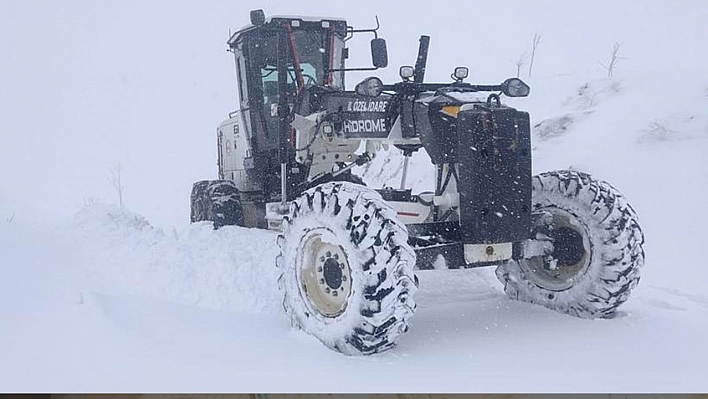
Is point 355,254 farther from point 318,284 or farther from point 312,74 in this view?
point 312,74

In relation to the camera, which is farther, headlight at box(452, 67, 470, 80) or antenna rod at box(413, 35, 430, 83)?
antenna rod at box(413, 35, 430, 83)

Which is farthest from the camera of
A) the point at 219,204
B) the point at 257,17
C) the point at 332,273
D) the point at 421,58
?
the point at 219,204

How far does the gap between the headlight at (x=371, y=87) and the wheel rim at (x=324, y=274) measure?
1042 mm

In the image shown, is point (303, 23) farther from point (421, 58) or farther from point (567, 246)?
point (567, 246)

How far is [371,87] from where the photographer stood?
179 inches

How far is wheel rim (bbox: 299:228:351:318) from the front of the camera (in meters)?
4.07

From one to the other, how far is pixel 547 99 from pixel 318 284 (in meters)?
9.53

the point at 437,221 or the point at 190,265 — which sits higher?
the point at 437,221

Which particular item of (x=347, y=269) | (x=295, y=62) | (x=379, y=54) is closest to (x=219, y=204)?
(x=295, y=62)

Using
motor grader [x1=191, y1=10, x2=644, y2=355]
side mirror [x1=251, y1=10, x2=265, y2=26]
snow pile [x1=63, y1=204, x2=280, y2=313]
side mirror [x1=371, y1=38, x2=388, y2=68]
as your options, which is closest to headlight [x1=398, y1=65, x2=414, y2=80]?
motor grader [x1=191, y1=10, x2=644, y2=355]

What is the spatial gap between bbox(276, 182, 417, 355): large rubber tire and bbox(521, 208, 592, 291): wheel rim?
1.57m

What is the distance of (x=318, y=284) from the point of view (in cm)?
430

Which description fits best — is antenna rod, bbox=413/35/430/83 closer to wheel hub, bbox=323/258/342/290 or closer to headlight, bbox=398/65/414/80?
headlight, bbox=398/65/414/80

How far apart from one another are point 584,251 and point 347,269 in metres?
1.78
